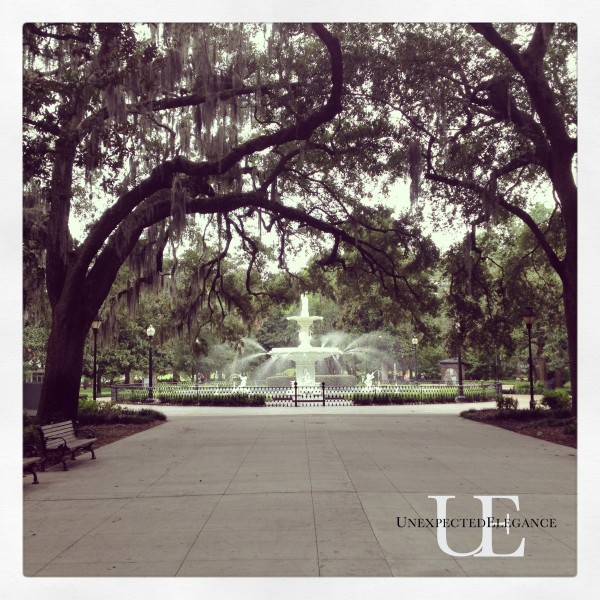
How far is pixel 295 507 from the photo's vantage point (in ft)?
20.7

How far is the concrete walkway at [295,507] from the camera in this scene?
4645 mm

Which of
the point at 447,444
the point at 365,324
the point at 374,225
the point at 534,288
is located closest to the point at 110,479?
the point at 447,444

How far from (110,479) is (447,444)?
596 cm

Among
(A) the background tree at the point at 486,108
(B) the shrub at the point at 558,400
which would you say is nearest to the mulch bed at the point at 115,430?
(A) the background tree at the point at 486,108

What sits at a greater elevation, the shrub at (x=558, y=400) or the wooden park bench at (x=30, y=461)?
the wooden park bench at (x=30, y=461)

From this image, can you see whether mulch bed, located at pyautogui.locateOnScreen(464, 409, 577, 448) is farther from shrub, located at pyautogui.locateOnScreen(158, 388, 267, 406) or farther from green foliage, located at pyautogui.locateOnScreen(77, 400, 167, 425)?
shrub, located at pyautogui.locateOnScreen(158, 388, 267, 406)

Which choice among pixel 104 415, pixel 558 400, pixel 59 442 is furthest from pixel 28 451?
pixel 558 400

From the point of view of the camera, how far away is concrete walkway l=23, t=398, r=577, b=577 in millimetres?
4645

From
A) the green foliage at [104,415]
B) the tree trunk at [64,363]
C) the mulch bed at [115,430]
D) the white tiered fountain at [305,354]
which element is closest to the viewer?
the tree trunk at [64,363]

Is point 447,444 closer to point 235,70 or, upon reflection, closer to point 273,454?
point 273,454

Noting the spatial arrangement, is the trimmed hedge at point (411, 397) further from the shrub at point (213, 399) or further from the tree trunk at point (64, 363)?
the tree trunk at point (64, 363)

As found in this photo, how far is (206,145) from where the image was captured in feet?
41.8

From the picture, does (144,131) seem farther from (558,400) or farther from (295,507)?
(558,400)

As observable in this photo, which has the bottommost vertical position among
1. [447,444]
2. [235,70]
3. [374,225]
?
[447,444]
